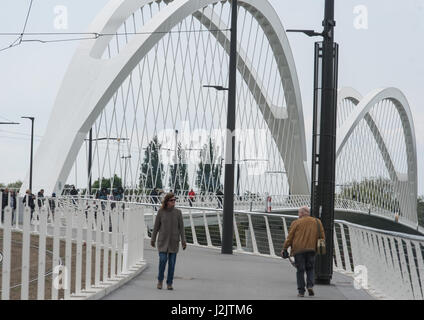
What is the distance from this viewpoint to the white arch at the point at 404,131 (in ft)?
229

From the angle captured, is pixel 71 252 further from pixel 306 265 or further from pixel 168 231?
pixel 306 265

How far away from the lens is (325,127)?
1647cm

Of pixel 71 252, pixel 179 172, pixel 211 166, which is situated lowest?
pixel 71 252

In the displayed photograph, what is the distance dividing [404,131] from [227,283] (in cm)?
7465

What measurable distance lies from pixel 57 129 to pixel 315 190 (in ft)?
64.6

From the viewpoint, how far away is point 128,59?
1355 inches

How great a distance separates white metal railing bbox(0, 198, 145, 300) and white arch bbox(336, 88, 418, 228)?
49.6 metres

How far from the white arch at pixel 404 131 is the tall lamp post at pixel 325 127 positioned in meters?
51.1

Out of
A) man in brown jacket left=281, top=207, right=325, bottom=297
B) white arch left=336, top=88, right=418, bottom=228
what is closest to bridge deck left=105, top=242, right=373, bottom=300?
man in brown jacket left=281, top=207, right=325, bottom=297

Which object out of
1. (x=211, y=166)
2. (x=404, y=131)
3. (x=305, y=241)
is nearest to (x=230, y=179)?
(x=305, y=241)

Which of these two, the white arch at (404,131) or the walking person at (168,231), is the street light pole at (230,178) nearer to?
the walking person at (168,231)

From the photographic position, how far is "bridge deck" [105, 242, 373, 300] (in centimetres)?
1260

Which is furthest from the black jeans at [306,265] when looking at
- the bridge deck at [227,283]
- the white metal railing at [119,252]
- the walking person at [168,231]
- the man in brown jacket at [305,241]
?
the walking person at [168,231]
